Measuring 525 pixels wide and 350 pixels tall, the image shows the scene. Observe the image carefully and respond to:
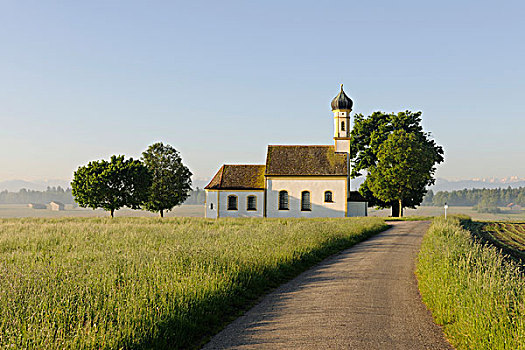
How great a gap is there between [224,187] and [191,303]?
41631mm

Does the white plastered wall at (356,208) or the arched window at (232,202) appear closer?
the arched window at (232,202)

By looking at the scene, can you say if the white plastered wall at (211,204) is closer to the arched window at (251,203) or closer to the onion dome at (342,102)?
the arched window at (251,203)

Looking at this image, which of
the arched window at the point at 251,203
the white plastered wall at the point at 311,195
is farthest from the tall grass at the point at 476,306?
the arched window at the point at 251,203

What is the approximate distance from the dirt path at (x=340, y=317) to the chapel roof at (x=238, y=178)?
3667 centimetres

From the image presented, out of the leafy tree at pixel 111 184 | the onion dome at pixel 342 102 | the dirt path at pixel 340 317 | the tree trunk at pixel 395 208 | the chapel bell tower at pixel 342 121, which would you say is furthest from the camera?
the tree trunk at pixel 395 208

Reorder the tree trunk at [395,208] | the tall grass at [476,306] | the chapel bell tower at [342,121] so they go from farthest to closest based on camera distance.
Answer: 1. the tree trunk at [395,208]
2. the chapel bell tower at [342,121]
3. the tall grass at [476,306]

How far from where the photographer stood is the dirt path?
22.7 ft

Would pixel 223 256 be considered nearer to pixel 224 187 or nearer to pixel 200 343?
pixel 200 343

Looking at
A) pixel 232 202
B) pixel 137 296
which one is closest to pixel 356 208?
pixel 232 202

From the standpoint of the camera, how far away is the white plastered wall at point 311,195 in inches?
1925

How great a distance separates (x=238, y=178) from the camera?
50.6 meters

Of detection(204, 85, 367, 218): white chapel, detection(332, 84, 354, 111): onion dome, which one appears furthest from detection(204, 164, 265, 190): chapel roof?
detection(332, 84, 354, 111): onion dome

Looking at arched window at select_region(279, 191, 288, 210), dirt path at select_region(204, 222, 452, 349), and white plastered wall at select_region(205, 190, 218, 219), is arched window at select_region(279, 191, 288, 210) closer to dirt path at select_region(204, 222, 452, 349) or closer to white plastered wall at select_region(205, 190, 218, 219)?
white plastered wall at select_region(205, 190, 218, 219)

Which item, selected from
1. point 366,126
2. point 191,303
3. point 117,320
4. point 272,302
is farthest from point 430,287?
point 366,126
